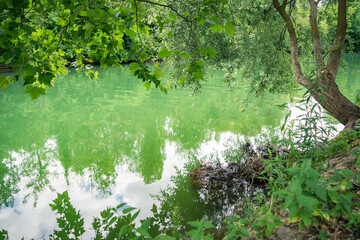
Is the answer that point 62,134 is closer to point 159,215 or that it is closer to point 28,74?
point 159,215

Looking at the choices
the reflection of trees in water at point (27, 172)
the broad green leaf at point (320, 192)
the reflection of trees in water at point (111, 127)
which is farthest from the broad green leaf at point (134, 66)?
the reflection of trees in water at point (27, 172)

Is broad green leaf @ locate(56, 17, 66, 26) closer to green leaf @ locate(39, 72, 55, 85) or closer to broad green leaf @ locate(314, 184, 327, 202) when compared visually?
green leaf @ locate(39, 72, 55, 85)

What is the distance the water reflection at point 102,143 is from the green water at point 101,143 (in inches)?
0.6

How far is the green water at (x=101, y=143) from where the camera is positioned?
4414mm

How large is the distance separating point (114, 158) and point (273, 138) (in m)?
3.81

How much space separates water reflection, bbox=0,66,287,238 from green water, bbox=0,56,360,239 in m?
0.02

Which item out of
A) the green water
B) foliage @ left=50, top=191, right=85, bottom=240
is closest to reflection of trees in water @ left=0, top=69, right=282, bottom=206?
the green water

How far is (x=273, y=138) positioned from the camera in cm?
680

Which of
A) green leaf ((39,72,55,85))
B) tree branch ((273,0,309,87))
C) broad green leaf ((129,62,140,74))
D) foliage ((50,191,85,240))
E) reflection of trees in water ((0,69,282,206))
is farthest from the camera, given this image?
reflection of trees in water ((0,69,282,206))

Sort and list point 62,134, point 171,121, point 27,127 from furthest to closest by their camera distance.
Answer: point 171,121 → point 27,127 → point 62,134

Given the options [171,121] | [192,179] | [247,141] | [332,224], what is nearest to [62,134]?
[171,121]

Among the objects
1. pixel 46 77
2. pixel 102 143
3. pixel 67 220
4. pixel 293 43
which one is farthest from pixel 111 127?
pixel 46 77

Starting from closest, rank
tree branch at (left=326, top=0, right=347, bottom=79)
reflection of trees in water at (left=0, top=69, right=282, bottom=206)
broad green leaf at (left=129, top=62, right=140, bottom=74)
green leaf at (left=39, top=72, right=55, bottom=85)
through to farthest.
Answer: green leaf at (left=39, top=72, right=55, bottom=85)
broad green leaf at (left=129, top=62, right=140, bottom=74)
tree branch at (left=326, top=0, right=347, bottom=79)
reflection of trees in water at (left=0, top=69, right=282, bottom=206)

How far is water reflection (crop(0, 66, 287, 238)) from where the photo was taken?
4473mm
